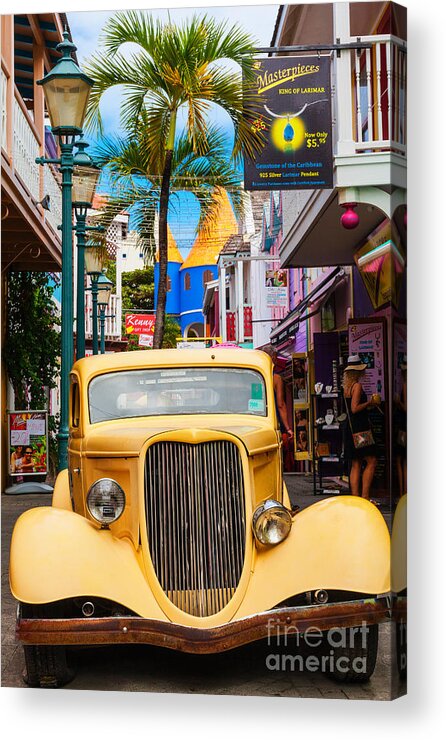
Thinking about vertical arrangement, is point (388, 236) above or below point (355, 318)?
above

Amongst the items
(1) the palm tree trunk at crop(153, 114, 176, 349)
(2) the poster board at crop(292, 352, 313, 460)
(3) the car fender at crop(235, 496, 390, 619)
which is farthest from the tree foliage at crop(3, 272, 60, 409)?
(3) the car fender at crop(235, 496, 390, 619)

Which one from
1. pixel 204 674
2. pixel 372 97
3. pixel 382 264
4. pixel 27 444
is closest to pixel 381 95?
pixel 372 97

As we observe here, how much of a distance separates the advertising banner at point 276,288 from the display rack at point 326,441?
0.56 metres

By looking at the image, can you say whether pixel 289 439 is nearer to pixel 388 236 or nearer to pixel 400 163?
pixel 388 236

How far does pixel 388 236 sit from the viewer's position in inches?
197

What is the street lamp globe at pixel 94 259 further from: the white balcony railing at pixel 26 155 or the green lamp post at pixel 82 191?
the white balcony railing at pixel 26 155

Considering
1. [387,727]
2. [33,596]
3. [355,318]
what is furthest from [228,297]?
[387,727]

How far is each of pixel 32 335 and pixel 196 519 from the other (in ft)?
5.15

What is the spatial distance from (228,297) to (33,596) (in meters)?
1.95

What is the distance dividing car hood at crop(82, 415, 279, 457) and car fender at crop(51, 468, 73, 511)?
0.40 meters

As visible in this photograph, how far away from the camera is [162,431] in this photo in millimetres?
4895

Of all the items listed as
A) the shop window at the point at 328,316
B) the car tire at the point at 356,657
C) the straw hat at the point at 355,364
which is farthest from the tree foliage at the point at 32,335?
the car tire at the point at 356,657

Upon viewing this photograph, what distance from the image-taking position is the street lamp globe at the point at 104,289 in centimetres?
551

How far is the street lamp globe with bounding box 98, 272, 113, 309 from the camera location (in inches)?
217
